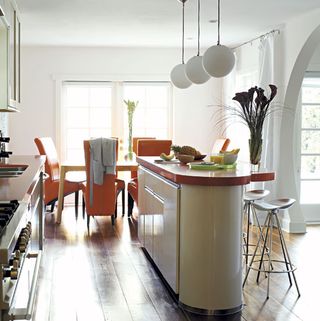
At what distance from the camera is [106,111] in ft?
28.8

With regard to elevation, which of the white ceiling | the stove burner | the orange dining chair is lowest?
the orange dining chair

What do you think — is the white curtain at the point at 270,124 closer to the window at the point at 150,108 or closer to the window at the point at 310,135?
the window at the point at 310,135

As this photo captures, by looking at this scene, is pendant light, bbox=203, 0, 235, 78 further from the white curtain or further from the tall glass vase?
the tall glass vase

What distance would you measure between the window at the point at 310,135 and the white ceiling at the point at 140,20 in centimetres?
96

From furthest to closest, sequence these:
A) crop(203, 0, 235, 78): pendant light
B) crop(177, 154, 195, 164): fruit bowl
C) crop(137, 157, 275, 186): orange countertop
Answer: crop(177, 154, 195, 164): fruit bowl → crop(203, 0, 235, 78): pendant light → crop(137, 157, 275, 186): orange countertop

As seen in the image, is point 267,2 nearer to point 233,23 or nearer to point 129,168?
point 233,23

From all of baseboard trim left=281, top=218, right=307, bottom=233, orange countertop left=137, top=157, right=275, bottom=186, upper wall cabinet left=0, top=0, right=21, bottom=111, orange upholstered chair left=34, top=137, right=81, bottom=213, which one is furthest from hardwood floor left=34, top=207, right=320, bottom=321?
upper wall cabinet left=0, top=0, right=21, bottom=111

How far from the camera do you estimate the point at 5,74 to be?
4051 mm

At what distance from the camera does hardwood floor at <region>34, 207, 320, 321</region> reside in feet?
12.1

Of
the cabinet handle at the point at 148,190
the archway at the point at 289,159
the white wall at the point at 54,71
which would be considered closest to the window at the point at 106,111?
the white wall at the point at 54,71

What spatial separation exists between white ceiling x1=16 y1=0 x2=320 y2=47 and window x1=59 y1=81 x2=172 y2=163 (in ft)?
2.55

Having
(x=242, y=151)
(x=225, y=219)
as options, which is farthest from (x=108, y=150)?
(x=225, y=219)

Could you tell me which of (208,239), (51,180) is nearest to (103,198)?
(51,180)

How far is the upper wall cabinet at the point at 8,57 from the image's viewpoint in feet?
13.2
